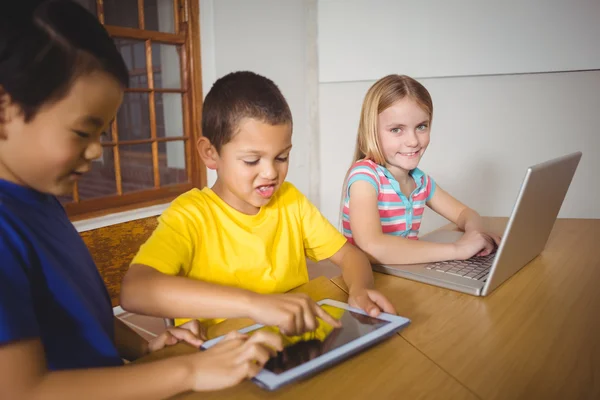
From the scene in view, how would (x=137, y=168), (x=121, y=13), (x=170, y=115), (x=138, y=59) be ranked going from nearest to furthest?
1. (x=121, y=13)
2. (x=138, y=59)
3. (x=170, y=115)
4. (x=137, y=168)

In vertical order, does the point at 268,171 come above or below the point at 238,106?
below

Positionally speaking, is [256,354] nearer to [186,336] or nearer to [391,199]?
[186,336]

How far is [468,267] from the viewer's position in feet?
3.90

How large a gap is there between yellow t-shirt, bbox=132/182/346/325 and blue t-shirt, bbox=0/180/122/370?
20 centimetres

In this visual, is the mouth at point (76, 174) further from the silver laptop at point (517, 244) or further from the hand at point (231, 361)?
the silver laptop at point (517, 244)

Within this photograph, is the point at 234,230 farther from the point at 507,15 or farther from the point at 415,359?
the point at 507,15

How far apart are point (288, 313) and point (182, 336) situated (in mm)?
201

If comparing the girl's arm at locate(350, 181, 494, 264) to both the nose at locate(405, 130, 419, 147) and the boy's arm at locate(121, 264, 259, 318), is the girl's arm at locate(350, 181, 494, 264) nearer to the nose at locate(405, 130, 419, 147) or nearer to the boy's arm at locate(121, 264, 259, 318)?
the nose at locate(405, 130, 419, 147)

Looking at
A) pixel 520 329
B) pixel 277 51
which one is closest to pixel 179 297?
pixel 520 329

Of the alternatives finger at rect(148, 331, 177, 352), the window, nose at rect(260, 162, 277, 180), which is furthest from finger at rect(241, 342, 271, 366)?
the window

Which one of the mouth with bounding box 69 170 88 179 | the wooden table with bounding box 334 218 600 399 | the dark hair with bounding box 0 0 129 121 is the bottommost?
the wooden table with bounding box 334 218 600 399

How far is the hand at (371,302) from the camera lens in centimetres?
90

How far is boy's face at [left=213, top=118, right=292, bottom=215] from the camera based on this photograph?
1.05 m

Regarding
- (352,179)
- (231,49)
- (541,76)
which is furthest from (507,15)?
(352,179)
